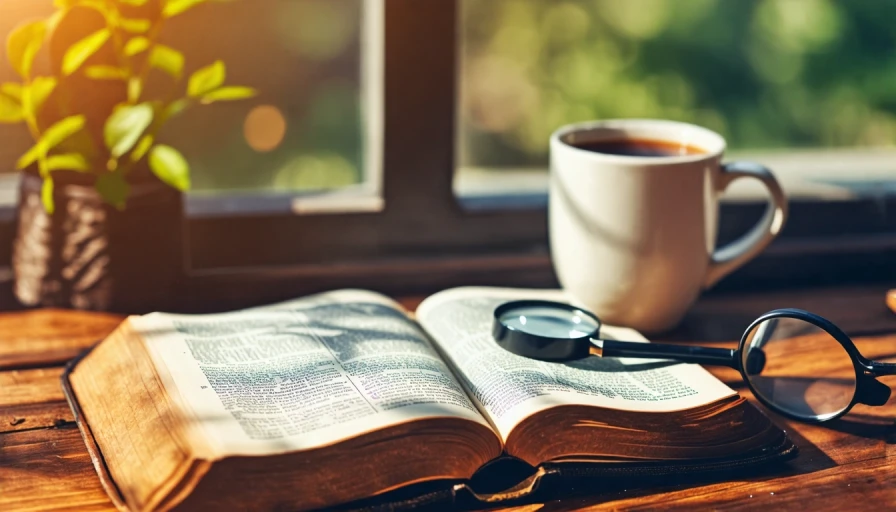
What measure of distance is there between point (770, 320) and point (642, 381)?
0.14 m

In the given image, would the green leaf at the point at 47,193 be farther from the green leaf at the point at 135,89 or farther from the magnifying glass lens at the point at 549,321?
the magnifying glass lens at the point at 549,321

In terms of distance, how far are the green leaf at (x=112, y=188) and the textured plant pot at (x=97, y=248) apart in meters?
0.04

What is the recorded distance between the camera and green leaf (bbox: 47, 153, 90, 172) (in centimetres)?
82

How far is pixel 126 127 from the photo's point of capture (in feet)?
2.68

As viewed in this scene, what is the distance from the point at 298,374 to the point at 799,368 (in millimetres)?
469

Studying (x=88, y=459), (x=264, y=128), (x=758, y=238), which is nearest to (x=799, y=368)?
(x=758, y=238)

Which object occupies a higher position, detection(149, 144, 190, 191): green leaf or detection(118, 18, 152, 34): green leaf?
detection(118, 18, 152, 34): green leaf

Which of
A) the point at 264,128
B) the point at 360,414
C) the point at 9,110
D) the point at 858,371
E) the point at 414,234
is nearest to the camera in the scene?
the point at 360,414

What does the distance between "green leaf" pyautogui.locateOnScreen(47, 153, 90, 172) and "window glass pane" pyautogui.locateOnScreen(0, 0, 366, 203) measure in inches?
4.2

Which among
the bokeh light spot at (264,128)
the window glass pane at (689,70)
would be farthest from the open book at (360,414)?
the window glass pane at (689,70)

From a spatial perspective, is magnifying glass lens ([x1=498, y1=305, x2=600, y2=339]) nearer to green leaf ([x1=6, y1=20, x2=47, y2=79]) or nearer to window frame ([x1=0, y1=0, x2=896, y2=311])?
window frame ([x1=0, y1=0, x2=896, y2=311])

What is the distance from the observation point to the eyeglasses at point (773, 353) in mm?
724

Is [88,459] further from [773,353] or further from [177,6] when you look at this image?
[773,353]

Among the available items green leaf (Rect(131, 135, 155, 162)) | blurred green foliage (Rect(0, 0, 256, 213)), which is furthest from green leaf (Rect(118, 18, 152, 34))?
green leaf (Rect(131, 135, 155, 162))
